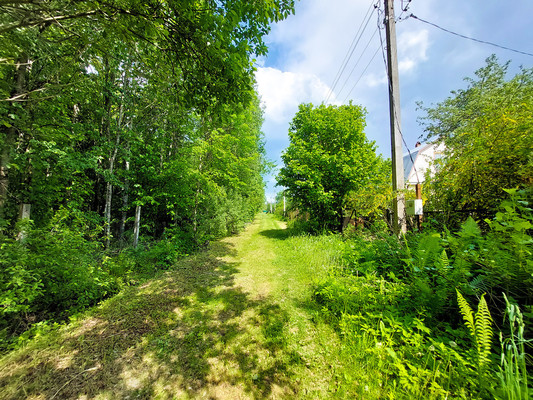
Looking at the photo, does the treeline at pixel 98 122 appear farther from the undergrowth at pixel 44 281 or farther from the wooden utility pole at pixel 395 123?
the wooden utility pole at pixel 395 123

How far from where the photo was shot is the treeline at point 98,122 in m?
2.16

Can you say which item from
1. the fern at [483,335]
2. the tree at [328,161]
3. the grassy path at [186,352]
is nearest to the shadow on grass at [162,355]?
the grassy path at [186,352]

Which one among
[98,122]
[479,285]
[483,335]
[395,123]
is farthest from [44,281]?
[395,123]

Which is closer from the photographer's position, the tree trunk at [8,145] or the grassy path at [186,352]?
the grassy path at [186,352]

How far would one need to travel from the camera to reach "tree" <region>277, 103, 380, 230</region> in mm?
7730

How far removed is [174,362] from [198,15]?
13.9ft

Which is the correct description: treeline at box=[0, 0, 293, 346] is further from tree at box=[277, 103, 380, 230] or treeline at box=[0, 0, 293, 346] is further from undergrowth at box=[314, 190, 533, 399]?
undergrowth at box=[314, 190, 533, 399]

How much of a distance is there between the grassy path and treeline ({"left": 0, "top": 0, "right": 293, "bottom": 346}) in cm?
130

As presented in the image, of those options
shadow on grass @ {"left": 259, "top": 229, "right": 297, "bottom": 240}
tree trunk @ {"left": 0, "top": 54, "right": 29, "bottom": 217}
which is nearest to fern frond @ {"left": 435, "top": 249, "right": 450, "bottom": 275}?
shadow on grass @ {"left": 259, "top": 229, "right": 297, "bottom": 240}

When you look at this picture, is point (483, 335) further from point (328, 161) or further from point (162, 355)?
point (328, 161)

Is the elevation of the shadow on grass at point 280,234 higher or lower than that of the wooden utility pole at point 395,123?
lower

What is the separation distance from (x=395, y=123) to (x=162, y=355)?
6.29m

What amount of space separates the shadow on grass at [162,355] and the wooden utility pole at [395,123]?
3.67 meters

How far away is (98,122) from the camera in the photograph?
23.9ft
